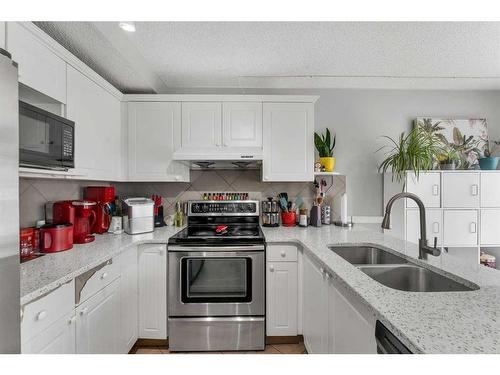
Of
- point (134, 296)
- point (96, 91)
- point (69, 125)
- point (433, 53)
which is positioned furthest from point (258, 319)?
point (433, 53)

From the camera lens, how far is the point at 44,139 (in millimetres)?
1295

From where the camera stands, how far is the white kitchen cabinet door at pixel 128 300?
182cm

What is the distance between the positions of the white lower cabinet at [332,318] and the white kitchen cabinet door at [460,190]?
166 cm

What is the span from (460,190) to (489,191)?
0.28 metres

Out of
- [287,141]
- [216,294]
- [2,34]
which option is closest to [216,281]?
[216,294]

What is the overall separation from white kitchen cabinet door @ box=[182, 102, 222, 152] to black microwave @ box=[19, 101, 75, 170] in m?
1.05

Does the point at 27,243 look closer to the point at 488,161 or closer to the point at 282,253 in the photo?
the point at 282,253

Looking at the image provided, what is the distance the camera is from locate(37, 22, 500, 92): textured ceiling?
176 cm

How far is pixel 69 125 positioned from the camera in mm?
1497

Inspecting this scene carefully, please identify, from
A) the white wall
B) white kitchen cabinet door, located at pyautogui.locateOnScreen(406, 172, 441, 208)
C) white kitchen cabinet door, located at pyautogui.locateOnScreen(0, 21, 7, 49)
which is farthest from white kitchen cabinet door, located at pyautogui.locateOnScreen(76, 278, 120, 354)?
white kitchen cabinet door, located at pyautogui.locateOnScreen(406, 172, 441, 208)

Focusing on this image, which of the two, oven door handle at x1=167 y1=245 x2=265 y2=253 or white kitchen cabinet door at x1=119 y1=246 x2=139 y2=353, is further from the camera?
oven door handle at x1=167 y1=245 x2=265 y2=253

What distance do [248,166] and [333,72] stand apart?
125 cm

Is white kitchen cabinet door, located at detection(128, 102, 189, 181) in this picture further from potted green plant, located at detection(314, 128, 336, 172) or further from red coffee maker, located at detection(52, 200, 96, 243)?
potted green plant, located at detection(314, 128, 336, 172)

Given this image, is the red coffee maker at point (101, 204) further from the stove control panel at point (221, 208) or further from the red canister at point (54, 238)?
the stove control panel at point (221, 208)
